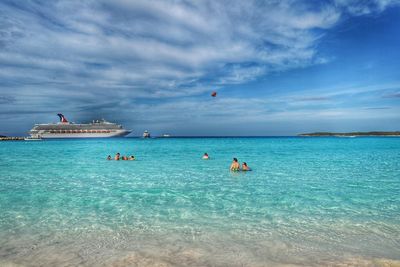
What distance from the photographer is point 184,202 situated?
38.1 feet

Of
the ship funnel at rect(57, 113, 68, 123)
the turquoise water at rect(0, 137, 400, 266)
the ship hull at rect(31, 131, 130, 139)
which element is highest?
the ship funnel at rect(57, 113, 68, 123)

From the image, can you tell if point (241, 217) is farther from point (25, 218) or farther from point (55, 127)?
point (55, 127)

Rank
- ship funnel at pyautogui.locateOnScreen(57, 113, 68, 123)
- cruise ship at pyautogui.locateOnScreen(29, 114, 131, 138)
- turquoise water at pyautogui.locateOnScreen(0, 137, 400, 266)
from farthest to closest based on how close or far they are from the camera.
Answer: ship funnel at pyautogui.locateOnScreen(57, 113, 68, 123)
cruise ship at pyautogui.locateOnScreen(29, 114, 131, 138)
turquoise water at pyautogui.locateOnScreen(0, 137, 400, 266)

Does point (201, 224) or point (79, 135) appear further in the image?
point (79, 135)

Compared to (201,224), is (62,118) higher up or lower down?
higher up

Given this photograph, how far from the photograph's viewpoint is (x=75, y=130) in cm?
14775

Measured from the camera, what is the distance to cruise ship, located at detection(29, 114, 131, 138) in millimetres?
144875

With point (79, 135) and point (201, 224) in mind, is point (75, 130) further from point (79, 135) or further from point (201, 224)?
point (201, 224)

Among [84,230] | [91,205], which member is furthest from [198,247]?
[91,205]

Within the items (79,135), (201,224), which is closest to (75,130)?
(79,135)

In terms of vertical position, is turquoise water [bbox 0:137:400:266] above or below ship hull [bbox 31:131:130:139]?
below

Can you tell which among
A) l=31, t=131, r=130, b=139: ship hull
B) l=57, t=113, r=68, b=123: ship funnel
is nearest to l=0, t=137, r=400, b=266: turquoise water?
l=31, t=131, r=130, b=139: ship hull

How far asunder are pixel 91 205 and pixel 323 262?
8.42 meters

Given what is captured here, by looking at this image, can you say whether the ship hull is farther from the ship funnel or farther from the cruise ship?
the ship funnel
